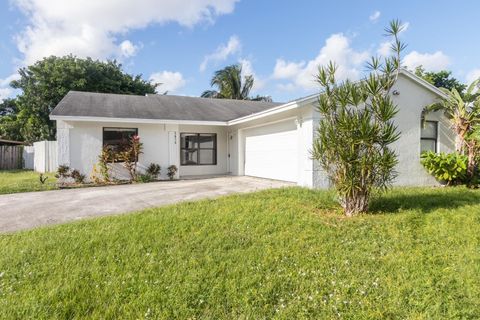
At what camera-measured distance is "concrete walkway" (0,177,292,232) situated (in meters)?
6.38

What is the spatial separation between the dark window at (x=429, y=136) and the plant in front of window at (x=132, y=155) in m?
11.3

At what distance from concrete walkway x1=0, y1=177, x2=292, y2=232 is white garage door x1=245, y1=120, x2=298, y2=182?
7.33 ft

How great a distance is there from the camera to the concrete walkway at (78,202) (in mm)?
6379

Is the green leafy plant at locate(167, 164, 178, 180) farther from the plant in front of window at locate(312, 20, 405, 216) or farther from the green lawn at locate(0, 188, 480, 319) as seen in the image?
the plant in front of window at locate(312, 20, 405, 216)

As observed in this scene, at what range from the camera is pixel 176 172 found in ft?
44.5

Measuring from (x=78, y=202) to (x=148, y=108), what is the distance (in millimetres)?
7164

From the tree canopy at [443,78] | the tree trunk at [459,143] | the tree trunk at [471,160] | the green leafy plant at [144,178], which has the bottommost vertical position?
the green leafy plant at [144,178]

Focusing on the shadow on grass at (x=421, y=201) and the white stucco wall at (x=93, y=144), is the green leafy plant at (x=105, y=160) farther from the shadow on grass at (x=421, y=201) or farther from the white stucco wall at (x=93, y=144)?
the shadow on grass at (x=421, y=201)

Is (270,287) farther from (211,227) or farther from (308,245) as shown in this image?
(211,227)

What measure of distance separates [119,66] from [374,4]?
26.6 meters

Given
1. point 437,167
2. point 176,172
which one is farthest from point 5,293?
point 437,167

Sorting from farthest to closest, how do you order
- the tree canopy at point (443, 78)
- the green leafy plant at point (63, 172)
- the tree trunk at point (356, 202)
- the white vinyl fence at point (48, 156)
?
the tree canopy at point (443, 78)
the white vinyl fence at point (48, 156)
the green leafy plant at point (63, 172)
the tree trunk at point (356, 202)

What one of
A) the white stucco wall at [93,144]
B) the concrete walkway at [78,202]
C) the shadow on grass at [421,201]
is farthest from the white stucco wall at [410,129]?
the white stucco wall at [93,144]

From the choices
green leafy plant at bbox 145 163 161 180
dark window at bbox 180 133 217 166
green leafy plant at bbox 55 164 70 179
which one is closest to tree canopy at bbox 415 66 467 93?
dark window at bbox 180 133 217 166
